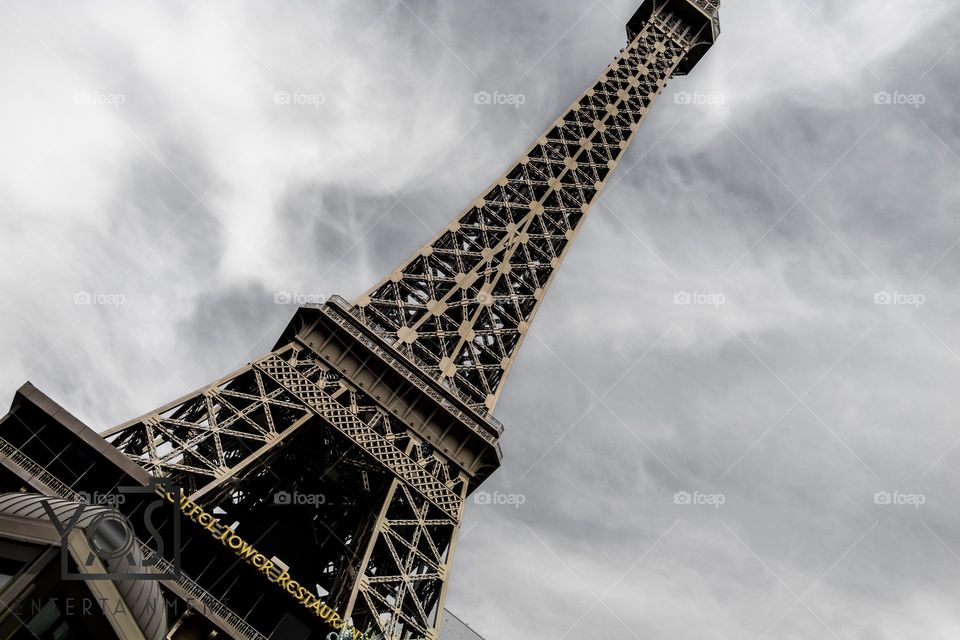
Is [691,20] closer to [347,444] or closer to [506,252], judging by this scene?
[506,252]

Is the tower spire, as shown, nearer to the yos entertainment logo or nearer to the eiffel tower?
the eiffel tower

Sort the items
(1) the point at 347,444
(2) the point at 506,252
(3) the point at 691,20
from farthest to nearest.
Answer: (3) the point at 691,20, (2) the point at 506,252, (1) the point at 347,444

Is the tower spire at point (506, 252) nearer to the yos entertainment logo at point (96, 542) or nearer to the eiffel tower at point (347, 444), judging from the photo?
the eiffel tower at point (347, 444)

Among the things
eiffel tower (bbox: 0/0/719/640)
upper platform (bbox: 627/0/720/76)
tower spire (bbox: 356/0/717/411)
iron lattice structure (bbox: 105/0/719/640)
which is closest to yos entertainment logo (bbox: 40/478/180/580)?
eiffel tower (bbox: 0/0/719/640)

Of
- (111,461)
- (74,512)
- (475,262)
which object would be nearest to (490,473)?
(475,262)

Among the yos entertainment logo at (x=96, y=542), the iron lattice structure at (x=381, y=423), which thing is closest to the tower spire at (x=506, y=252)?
the iron lattice structure at (x=381, y=423)

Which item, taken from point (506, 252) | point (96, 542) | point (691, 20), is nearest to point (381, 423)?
point (506, 252)
